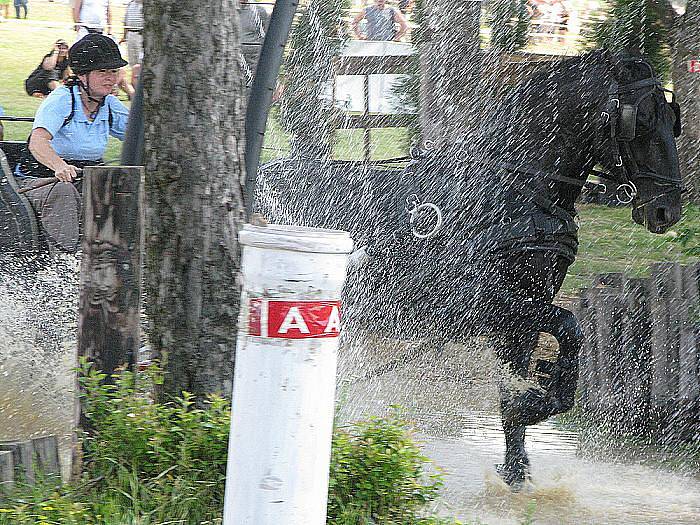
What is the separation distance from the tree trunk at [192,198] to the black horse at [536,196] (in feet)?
7.15

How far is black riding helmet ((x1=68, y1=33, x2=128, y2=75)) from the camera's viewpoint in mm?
6469

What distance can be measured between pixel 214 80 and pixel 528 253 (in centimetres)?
238

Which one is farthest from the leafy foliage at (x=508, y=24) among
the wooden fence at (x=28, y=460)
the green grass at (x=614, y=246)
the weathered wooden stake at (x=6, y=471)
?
the weathered wooden stake at (x=6, y=471)

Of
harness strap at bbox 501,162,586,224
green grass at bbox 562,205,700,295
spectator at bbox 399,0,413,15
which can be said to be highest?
spectator at bbox 399,0,413,15

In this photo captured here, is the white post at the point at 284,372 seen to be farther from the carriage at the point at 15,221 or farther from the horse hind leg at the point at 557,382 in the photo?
the carriage at the point at 15,221

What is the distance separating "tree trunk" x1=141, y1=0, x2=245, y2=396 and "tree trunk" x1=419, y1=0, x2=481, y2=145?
474 cm

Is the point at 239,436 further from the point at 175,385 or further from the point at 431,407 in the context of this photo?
the point at 431,407

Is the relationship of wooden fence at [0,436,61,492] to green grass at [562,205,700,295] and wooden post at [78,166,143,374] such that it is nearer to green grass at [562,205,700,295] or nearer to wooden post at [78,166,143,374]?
wooden post at [78,166,143,374]

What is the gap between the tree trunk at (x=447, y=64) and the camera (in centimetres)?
818

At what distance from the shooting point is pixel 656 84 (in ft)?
17.1

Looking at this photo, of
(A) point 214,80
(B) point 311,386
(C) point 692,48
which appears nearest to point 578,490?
(A) point 214,80

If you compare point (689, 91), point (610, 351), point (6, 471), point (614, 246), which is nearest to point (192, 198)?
point (6, 471)

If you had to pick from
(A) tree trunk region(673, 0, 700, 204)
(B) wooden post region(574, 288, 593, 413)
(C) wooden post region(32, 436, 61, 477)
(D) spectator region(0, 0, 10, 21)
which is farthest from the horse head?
(D) spectator region(0, 0, 10, 21)

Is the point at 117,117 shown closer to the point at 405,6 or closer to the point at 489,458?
the point at 489,458
